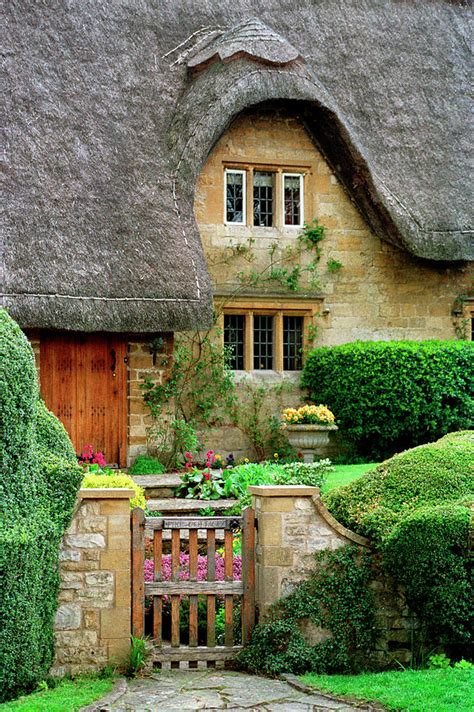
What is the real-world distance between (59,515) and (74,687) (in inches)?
46.5

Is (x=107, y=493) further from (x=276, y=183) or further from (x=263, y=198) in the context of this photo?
(x=276, y=183)

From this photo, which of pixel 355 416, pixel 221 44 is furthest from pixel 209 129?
pixel 355 416

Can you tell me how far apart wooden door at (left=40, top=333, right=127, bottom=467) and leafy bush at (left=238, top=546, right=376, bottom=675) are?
7.19m

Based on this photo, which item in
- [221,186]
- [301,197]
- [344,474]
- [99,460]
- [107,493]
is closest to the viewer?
[107,493]

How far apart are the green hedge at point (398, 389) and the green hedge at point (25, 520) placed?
839 cm

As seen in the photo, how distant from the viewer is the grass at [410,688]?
6668 millimetres

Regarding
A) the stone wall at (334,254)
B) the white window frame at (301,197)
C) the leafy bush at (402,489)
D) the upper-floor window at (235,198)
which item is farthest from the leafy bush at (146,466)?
the leafy bush at (402,489)

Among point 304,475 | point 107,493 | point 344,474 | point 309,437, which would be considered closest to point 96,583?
point 107,493

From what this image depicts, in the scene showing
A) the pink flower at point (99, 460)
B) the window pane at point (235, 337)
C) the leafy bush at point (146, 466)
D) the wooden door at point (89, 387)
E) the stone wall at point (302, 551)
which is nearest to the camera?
the stone wall at point (302, 551)

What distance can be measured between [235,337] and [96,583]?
8795 millimetres

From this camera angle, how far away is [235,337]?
16422 mm

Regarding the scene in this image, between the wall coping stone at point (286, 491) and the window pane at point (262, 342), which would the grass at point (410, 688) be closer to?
the wall coping stone at point (286, 491)

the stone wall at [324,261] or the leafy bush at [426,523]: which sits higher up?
the stone wall at [324,261]

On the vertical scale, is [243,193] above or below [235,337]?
above
